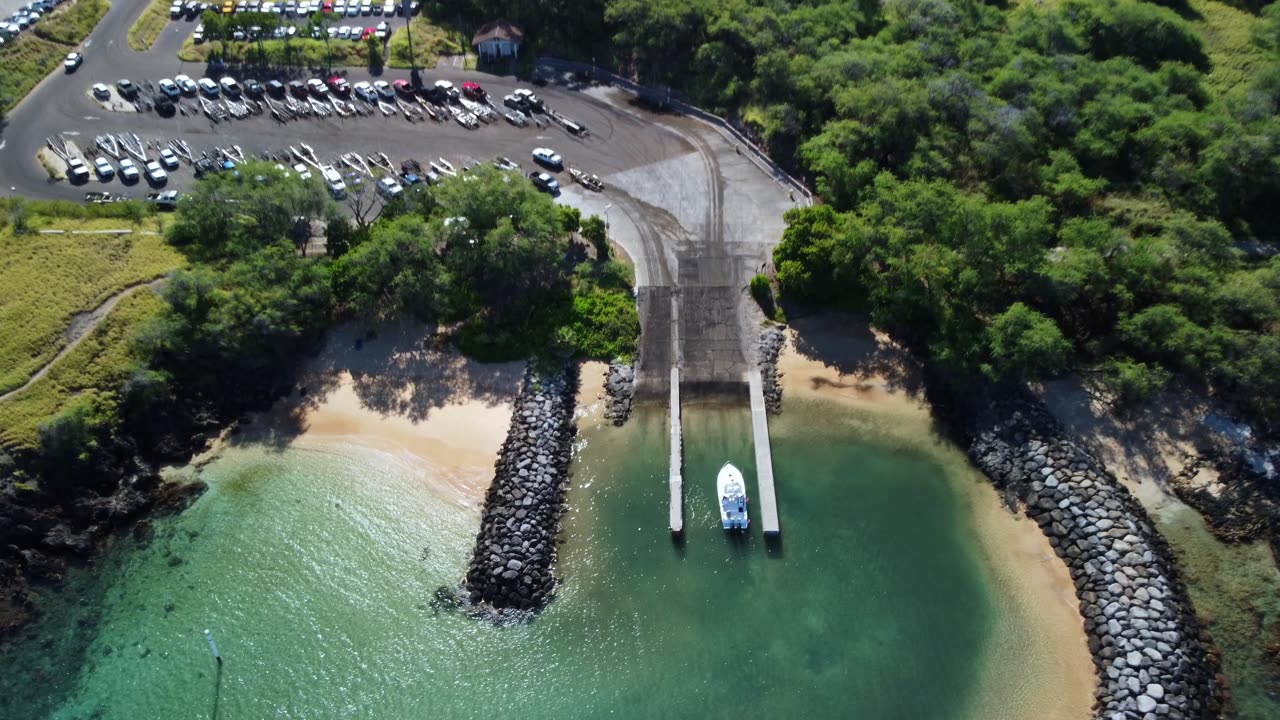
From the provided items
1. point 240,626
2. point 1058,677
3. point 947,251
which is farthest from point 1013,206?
point 240,626

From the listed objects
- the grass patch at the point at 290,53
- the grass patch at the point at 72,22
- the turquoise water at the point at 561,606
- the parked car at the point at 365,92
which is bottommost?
the turquoise water at the point at 561,606

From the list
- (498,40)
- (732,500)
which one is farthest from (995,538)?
(498,40)

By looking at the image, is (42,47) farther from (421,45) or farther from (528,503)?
(528,503)

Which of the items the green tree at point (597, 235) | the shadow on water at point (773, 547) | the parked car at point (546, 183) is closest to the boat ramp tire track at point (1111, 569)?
the shadow on water at point (773, 547)

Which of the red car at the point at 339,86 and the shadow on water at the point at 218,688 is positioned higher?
the red car at the point at 339,86

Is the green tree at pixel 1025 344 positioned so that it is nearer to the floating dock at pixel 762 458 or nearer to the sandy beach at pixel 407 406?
the floating dock at pixel 762 458

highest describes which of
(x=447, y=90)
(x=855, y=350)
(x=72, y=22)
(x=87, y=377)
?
(x=72, y=22)

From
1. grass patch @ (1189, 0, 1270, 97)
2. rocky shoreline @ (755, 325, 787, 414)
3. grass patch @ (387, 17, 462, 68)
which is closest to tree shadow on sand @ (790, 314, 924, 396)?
rocky shoreline @ (755, 325, 787, 414)
